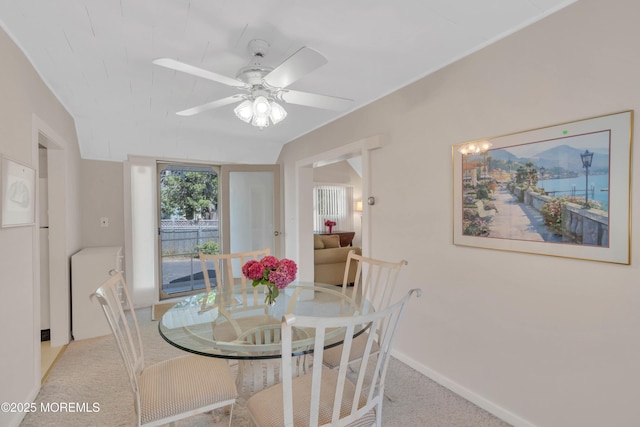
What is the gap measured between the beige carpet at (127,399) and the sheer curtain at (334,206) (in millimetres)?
4852

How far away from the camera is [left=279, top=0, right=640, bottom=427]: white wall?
1440 millimetres

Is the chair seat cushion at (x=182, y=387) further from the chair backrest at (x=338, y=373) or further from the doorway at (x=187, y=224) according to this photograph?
the doorway at (x=187, y=224)

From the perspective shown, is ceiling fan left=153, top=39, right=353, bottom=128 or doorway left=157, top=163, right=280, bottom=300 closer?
ceiling fan left=153, top=39, right=353, bottom=128

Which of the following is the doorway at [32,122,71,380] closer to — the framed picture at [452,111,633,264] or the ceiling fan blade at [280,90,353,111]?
the ceiling fan blade at [280,90,353,111]

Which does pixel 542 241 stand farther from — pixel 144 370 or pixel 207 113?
pixel 207 113

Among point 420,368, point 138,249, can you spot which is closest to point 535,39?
point 420,368

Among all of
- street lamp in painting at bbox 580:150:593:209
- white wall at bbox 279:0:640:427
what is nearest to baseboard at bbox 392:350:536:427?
white wall at bbox 279:0:640:427

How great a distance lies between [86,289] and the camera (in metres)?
3.08

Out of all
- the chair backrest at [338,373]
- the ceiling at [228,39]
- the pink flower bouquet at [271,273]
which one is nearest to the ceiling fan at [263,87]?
the ceiling at [228,39]

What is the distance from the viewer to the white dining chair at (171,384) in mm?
1327

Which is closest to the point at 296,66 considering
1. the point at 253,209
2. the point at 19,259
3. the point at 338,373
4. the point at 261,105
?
the point at 261,105

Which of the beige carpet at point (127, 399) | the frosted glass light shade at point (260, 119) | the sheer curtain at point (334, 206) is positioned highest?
the frosted glass light shade at point (260, 119)

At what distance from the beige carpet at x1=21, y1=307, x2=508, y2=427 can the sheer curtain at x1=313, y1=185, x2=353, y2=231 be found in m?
4.85

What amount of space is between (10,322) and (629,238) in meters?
3.21
